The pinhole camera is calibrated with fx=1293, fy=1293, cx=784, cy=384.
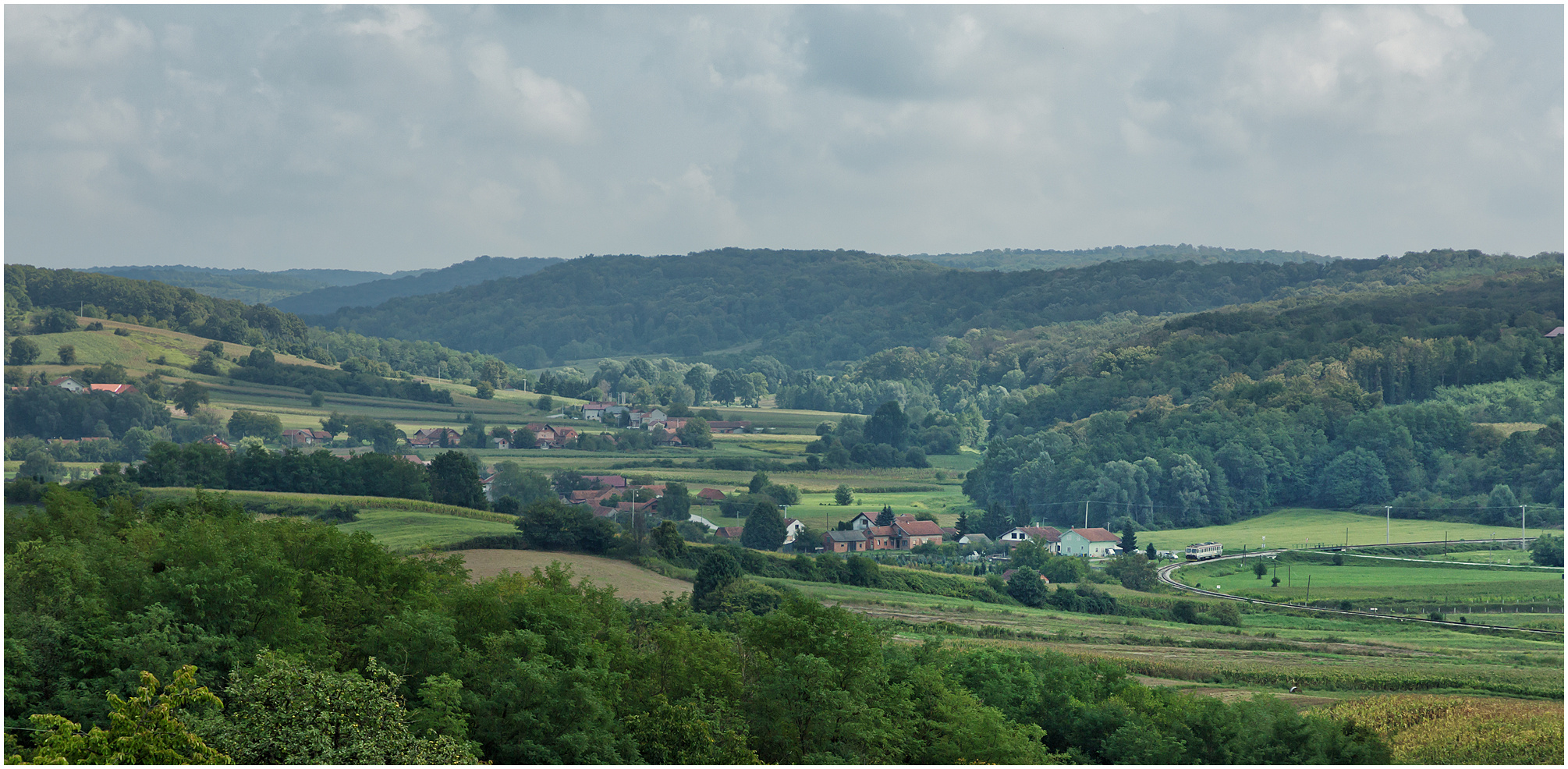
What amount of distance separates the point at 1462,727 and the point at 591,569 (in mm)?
34185

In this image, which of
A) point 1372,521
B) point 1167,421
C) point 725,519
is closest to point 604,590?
point 725,519

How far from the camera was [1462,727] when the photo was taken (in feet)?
106

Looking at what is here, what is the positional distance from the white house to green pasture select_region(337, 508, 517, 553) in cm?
3688

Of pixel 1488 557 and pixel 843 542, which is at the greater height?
pixel 1488 557

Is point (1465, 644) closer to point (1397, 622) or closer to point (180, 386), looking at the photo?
point (1397, 622)

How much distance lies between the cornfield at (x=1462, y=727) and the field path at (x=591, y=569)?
2637 cm

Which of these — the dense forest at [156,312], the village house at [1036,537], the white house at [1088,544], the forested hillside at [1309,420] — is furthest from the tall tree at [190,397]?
the white house at [1088,544]

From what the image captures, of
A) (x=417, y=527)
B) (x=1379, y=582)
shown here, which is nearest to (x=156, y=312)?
(x=417, y=527)

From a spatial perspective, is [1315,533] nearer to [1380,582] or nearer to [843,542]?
[1380,582]

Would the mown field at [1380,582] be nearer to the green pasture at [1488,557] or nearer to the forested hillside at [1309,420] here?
the green pasture at [1488,557]

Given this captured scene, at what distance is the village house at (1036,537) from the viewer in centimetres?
8144

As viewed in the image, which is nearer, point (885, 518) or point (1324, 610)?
point (1324, 610)

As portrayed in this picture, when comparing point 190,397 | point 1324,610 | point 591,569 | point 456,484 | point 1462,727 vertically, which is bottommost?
point 1324,610

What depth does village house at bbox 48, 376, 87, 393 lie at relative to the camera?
396ft
